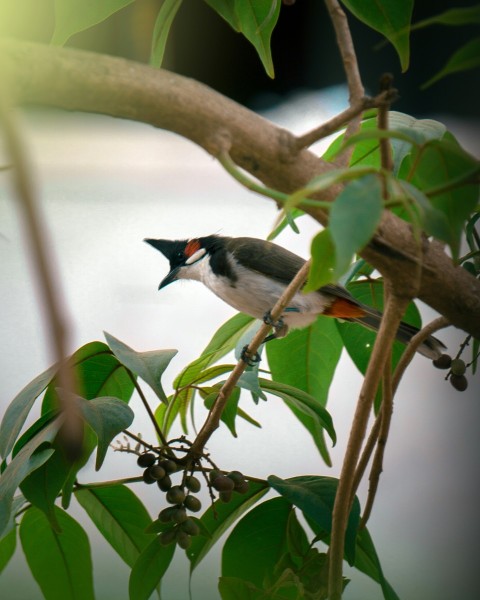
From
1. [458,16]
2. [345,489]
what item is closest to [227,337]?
[345,489]

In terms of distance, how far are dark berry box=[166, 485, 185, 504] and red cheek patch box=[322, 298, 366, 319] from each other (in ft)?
1.56

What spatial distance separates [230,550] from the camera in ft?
2.20

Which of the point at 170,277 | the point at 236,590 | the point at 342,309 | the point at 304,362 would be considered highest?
the point at 170,277

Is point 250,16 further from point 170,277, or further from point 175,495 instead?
point 170,277

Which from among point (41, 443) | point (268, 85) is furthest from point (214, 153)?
point (268, 85)

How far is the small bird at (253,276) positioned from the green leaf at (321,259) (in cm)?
59

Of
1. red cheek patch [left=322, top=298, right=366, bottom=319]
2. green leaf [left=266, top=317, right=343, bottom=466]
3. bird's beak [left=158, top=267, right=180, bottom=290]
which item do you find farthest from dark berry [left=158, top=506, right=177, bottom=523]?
bird's beak [left=158, top=267, right=180, bottom=290]

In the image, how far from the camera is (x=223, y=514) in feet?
2.27

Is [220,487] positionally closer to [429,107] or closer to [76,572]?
[76,572]

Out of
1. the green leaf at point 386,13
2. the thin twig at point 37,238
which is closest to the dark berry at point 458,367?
the green leaf at point 386,13

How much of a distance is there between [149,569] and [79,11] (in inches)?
16.4

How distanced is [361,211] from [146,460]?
37cm

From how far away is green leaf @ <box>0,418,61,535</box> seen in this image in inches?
21.5

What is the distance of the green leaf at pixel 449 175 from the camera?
374 millimetres
